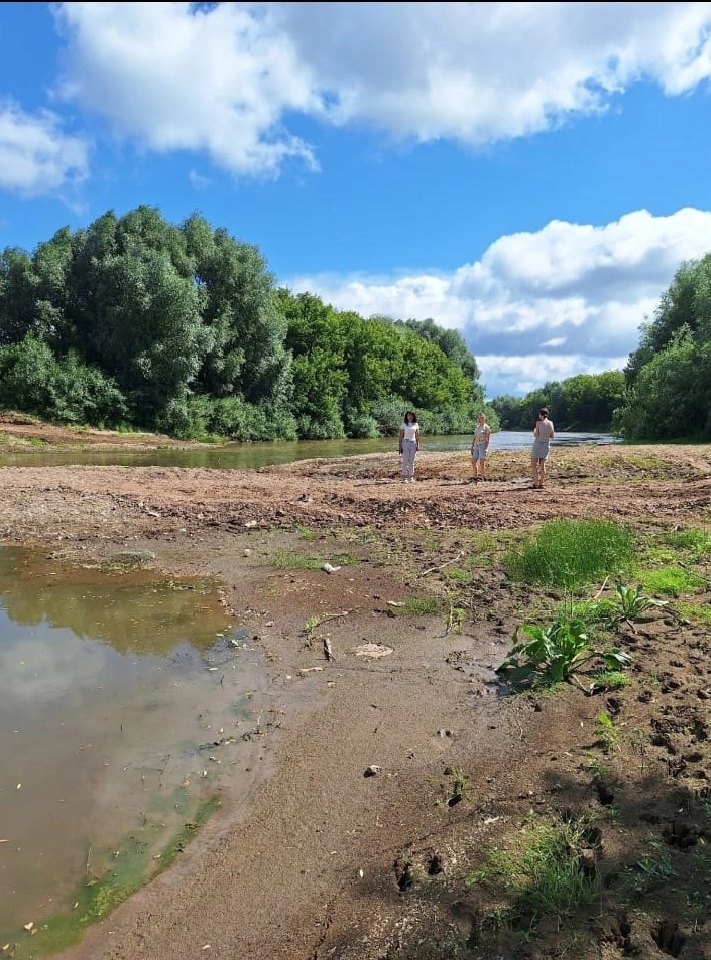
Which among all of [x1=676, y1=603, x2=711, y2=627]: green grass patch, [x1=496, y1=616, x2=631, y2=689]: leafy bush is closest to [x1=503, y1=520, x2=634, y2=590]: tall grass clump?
[x1=676, y1=603, x2=711, y2=627]: green grass patch

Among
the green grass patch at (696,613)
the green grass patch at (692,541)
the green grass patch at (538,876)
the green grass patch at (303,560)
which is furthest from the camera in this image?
the green grass patch at (303,560)

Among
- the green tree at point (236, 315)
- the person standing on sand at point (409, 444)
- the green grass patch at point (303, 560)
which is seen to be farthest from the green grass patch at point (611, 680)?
the green tree at point (236, 315)

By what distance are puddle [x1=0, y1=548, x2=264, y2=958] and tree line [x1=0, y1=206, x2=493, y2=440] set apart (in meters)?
36.2

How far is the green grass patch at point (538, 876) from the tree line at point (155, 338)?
137 feet

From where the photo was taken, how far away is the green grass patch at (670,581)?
7969 mm

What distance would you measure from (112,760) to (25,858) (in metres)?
1.04

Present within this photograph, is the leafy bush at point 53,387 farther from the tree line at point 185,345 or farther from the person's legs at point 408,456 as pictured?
the person's legs at point 408,456

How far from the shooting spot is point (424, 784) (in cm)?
456

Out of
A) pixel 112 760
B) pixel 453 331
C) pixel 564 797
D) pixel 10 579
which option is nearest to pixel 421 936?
pixel 564 797

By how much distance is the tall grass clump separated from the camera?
8.80 meters

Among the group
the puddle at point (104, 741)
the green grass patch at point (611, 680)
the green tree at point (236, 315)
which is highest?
the green tree at point (236, 315)

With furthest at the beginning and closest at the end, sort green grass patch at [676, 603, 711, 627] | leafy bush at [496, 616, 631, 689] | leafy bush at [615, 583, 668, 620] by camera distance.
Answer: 1. leafy bush at [615, 583, 668, 620]
2. green grass patch at [676, 603, 711, 627]
3. leafy bush at [496, 616, 631, 689]

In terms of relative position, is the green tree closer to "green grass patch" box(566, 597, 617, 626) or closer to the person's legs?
the person's legs

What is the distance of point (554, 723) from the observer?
519cm
